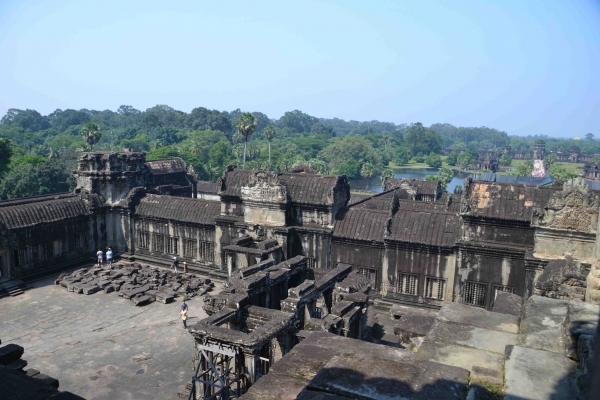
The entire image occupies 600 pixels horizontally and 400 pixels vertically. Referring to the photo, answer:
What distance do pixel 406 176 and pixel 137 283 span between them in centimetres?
10795

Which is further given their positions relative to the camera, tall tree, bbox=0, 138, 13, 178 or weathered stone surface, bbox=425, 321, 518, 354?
tall tree, bbox=0, 138, 13, 178

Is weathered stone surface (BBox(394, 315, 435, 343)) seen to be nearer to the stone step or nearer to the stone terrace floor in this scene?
the stone terrace floor

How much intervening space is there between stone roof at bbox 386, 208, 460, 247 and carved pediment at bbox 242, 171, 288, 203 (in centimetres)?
551

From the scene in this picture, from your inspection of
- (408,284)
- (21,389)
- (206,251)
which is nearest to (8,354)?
(21,389)

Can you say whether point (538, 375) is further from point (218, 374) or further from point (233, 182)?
point (233, 182)

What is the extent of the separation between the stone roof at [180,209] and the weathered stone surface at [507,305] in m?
16.6

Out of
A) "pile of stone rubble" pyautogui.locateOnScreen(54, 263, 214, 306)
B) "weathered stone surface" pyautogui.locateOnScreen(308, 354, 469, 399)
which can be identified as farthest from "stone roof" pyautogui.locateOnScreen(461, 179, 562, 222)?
"pile of stone rubble" pyautogui.locateOnScreen(54, 263, 214, 306)

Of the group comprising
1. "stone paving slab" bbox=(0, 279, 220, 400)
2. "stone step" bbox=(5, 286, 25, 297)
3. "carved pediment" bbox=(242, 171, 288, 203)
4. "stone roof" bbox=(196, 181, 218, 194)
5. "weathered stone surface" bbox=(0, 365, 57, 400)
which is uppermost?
"carved pediment" bbox=(242, 171, 288, 203)

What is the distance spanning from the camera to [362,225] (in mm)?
22266

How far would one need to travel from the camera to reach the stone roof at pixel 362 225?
71.4 ft

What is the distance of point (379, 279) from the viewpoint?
21.8 meters

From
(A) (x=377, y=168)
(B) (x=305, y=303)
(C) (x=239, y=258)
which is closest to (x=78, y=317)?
(C) (x=239, y=258)

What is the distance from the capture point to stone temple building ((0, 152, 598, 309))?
18750 mm

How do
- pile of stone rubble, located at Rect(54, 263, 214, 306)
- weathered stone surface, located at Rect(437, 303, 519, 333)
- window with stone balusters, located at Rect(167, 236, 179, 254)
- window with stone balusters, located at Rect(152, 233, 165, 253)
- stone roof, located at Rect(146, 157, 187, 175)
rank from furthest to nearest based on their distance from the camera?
stone roof, located at Rect(146, 157, 187, 175) → window with stone balusters, located at Rect(152, 233, 165, 253) → window with stone balusters, located at Rect(167, 236, 179, 254) → pile of stone rubble, located at Rect(54, 263, 214, 306) → weathered stone surface, located at Rect(437, 303, 519, 333)
